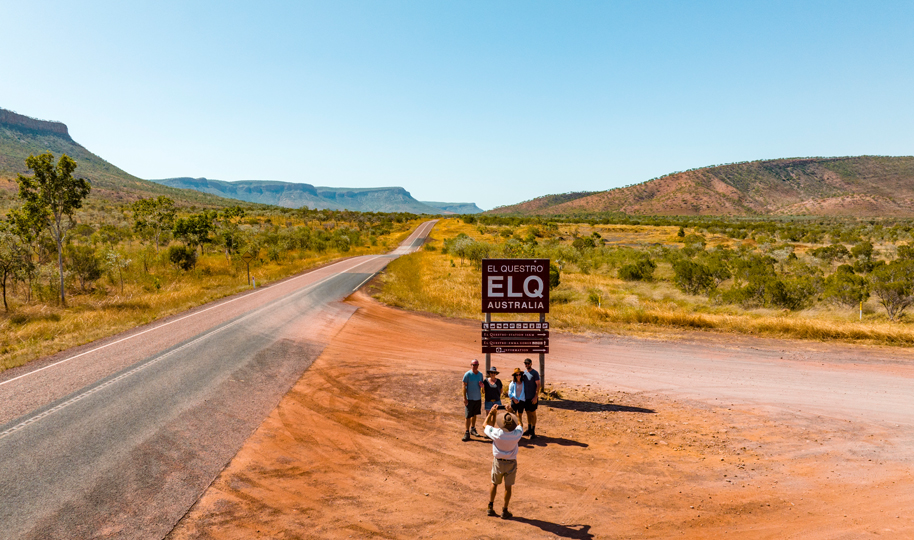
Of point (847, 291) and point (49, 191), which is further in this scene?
point (49, 191)

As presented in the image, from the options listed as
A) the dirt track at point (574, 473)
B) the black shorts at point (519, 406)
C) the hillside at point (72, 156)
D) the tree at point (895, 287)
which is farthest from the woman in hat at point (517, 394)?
the hillside at point (72, 156)

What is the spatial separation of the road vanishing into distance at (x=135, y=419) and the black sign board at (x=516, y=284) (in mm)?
6669

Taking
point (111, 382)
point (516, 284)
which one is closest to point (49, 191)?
point (111, 382)

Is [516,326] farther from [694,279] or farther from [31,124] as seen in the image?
[31,124]

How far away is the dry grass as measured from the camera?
16078 mm

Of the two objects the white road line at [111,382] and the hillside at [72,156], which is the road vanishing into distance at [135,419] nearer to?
the white road line at [111,382]

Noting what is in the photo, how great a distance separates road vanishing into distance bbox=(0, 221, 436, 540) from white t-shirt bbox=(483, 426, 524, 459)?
514 centimetres

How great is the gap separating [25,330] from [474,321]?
61.1ft

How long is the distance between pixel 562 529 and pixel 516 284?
22.5 ft

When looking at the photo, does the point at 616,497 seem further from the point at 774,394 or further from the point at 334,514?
the point at 774,394

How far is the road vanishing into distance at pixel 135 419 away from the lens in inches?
280

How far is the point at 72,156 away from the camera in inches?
5463

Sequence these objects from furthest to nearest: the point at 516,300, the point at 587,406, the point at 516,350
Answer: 1. the point at 516,300
2. the point at 516,350
3. the point at 587,406

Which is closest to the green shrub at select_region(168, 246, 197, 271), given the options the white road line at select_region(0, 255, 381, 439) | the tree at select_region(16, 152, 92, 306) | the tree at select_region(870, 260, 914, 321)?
the tree at select_region(16, 152, 92, 306)
